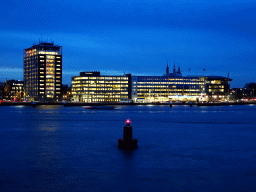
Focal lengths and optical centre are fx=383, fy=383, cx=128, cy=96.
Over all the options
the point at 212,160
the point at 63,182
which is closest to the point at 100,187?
the point at 63,182

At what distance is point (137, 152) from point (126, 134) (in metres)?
2.21

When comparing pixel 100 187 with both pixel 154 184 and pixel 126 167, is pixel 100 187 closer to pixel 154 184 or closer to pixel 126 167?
pixel 154 184

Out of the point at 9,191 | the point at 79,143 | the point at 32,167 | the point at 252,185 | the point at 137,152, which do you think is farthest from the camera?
the point at 79,143

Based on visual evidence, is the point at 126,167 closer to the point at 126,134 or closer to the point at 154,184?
the point at 154,184

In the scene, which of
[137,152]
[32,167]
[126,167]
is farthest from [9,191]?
[137,152]

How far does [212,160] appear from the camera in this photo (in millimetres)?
29641

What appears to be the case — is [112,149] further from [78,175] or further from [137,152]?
[78,175]

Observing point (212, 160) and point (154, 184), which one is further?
point (212, 160)

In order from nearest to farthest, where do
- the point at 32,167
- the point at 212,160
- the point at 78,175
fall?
1. the point at 78,175
2. the point at 32,167
3. the point at 212,160

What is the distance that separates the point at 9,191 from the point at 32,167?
22.0ft

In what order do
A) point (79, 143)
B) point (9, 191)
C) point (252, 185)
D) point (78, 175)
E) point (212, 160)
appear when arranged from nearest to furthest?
point (9, 191) → point (252, 185) → point (78, 175) → point (212, 160) → point (79, 143)

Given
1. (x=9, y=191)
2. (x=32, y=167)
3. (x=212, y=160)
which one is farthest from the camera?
(x=212, y=160)

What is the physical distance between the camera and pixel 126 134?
3494 cm

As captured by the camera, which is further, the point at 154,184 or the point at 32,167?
the point at 32,167
